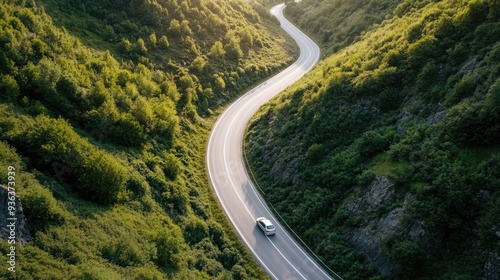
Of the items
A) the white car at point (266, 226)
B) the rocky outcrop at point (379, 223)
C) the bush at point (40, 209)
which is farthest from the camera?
the white car at point (266, 226)

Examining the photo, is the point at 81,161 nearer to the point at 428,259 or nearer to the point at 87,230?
the point at 87,230

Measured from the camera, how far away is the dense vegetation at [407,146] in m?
34.0

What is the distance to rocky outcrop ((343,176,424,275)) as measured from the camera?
35.9 meters

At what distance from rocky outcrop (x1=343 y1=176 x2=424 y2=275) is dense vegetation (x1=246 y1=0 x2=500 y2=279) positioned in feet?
0.81

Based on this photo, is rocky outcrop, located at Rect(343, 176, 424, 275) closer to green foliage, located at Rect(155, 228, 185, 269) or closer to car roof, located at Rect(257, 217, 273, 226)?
car roof, located at Rect(257, 217, 273, 226)

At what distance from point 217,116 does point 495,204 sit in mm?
50395

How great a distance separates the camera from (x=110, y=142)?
4512 cm

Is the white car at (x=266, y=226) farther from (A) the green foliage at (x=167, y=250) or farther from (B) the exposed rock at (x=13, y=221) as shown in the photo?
(B) the exposed rock at (x=13, y=221)

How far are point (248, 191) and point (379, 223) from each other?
812 inches

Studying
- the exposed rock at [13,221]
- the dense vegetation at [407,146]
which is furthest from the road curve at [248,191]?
the exposed rock at [13,221]

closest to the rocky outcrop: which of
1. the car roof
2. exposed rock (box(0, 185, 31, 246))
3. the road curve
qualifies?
the road curve

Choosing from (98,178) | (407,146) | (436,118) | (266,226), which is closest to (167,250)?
(98,178)

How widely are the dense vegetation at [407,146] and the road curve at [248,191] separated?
6.82 ft

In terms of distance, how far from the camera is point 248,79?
275ft
